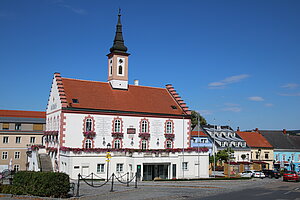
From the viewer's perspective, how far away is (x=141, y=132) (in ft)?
150

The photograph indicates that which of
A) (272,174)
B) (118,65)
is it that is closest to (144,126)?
(118,65)

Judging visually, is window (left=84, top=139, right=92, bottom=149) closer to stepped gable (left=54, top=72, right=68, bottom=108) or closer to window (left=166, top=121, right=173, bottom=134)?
stepped gable (left=54, top=72, right=68, bottom=108)

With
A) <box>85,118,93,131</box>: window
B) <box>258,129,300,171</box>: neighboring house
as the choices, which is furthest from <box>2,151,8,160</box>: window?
<box>258,129,300,171</box>: neighboring house

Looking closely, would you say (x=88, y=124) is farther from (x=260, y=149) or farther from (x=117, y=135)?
(x=260, y=149)

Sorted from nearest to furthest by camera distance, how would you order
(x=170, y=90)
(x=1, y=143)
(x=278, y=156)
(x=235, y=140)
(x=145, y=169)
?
(x=145, y=169) → (x=170, y=90) → (x=1, y=143) → (x=235, y=140) → (x=278, y=156)

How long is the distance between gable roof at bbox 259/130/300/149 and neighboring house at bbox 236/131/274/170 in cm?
276

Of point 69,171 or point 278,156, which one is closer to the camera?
point 69,171

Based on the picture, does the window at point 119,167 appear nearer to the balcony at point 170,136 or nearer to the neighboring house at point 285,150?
the balcony at point 170,136

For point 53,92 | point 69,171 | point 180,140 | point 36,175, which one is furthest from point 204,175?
point 36,175

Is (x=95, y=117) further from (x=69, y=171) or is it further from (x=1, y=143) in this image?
(x=1, y=143)

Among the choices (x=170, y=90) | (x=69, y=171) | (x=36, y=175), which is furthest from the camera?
(x=170, y=90)

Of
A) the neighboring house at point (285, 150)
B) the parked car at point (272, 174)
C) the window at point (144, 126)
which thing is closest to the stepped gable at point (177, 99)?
the window at point (144, 126)

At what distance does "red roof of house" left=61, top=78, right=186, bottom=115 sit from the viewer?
143 ft

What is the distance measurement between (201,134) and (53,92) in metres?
35.7
